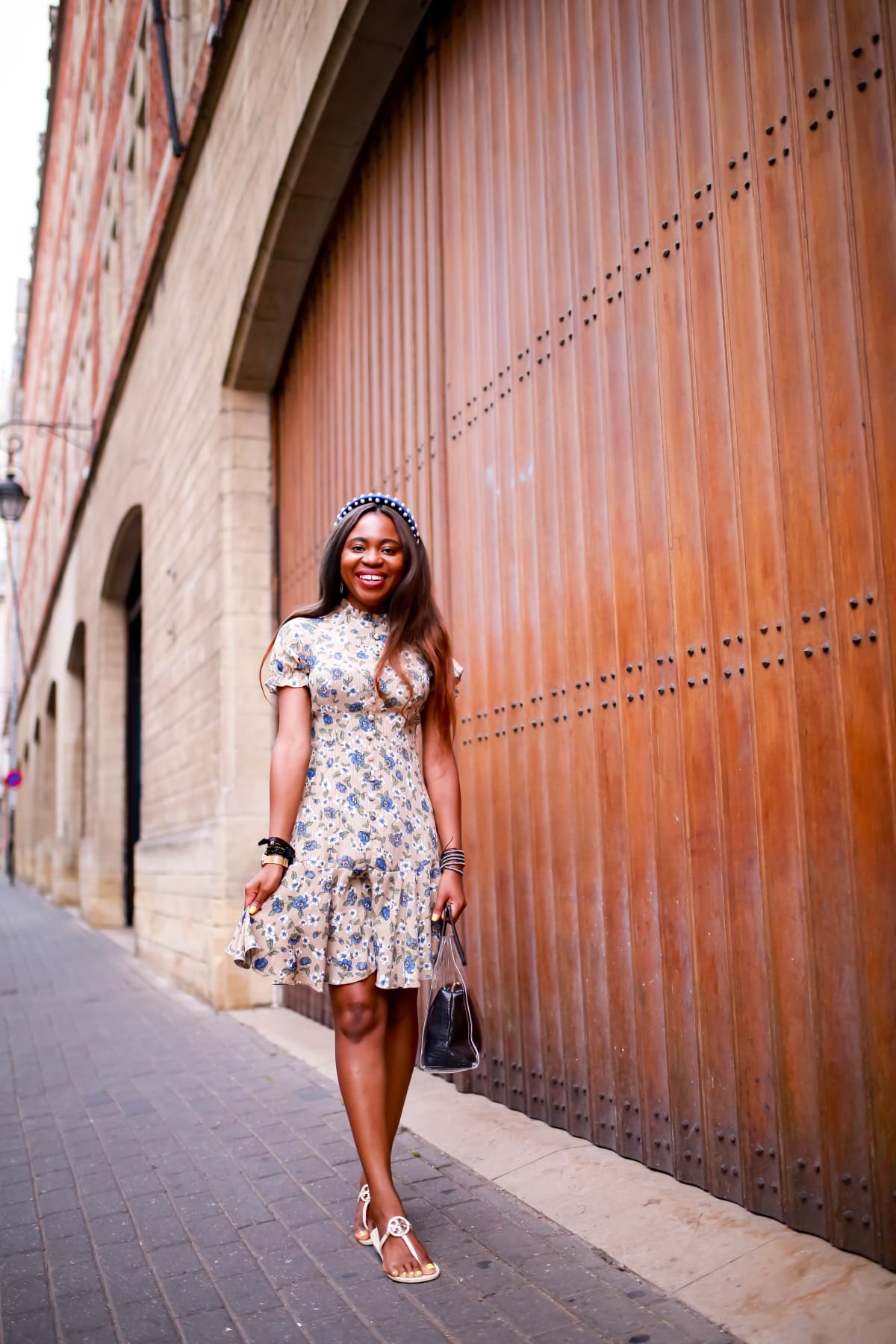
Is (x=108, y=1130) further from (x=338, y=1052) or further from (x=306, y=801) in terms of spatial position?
(x=306, y=801)

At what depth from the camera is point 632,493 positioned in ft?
11.2

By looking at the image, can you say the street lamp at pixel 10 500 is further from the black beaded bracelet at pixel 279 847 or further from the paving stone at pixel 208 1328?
the paving stone at pixel 208 1328

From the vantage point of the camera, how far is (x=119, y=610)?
51.8ft

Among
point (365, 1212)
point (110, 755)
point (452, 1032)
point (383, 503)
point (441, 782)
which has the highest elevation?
point (110, 755)

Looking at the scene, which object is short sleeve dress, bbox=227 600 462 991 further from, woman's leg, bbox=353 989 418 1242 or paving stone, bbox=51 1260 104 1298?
paving stone, bbox=51 1260 104 1298

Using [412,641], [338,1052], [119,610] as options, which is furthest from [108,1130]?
[119,610]

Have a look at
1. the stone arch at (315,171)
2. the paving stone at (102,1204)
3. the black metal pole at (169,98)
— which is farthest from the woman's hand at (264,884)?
the black metal pole at (169,98)

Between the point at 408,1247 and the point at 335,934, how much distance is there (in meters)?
0.77

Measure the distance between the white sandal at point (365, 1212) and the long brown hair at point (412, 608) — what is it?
124 centimetres

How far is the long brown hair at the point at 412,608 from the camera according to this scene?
317cm

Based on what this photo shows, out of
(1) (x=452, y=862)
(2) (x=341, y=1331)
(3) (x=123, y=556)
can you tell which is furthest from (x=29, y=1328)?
(3) (x=123, y=556)

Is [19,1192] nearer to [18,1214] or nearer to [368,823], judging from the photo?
[18,1214]

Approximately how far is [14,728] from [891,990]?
37514 millimetres

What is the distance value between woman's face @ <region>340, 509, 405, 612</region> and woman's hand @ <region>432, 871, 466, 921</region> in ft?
2.62
